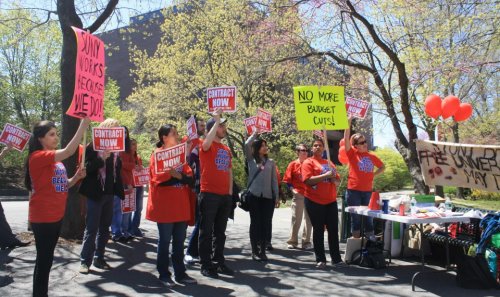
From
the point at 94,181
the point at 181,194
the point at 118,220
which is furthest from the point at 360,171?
the point at 118,220

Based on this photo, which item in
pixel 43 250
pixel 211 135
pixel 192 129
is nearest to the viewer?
pixel 43 250

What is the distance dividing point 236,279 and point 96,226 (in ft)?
6.37

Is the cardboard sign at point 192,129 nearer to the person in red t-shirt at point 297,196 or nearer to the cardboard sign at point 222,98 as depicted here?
the cardboard sign at point 222,98

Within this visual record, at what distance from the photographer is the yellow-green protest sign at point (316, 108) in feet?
22.9

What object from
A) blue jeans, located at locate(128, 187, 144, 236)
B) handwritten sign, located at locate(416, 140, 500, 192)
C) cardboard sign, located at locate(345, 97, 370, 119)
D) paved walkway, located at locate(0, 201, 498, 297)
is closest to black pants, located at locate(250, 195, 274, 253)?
paved walkway, located at locate(0, 201, 498, 297)

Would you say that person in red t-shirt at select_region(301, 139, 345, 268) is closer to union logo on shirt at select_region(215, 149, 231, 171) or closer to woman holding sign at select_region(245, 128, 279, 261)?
woman holding sign at select_region(245, 128, 279, 261)

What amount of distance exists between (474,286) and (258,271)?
272cm

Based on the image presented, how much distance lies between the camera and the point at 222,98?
6.42 metres

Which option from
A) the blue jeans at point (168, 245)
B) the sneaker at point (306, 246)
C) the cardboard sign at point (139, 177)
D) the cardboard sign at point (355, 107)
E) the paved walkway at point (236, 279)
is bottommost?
the paved walkway at point (236, 279)

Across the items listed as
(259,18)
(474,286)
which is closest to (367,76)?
(259,18)

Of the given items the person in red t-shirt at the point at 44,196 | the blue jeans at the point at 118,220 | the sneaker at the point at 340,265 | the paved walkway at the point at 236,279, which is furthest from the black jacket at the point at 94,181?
the sneaker at the point at 340,265

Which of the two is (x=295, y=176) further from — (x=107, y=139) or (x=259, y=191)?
(x=107, y=139)

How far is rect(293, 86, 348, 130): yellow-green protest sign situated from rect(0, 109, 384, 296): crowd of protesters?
387 millimetres

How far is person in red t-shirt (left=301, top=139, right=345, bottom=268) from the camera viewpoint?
6848 mm
